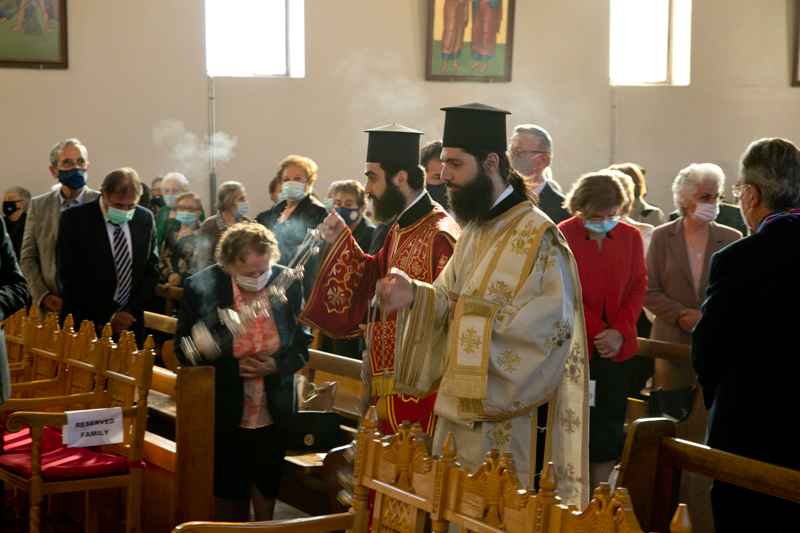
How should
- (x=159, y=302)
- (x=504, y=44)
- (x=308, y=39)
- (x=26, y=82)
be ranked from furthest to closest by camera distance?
(x=504, y=44)
(x=308, y=39)
(x=26, y=82)
(x=159, y=302)

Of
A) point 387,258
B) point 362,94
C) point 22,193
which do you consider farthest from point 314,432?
point 362,94

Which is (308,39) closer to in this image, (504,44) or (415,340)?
(504,44)

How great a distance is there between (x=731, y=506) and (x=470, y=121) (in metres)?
1.48

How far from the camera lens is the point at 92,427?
3.31 m

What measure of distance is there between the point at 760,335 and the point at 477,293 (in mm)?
878

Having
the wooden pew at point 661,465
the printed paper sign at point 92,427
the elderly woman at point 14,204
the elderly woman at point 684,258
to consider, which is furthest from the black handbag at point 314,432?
the elderly woman at point 14,204

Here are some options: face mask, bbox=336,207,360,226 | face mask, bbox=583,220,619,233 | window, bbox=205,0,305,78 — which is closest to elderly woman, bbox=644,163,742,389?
face mask, bbox=583,220,619,233

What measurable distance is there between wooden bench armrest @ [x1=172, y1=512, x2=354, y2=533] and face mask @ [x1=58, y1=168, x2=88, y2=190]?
394 cm

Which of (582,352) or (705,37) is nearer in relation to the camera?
(582,352)

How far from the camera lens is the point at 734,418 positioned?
2598 mm

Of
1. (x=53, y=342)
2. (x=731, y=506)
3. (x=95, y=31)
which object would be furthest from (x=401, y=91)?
(x=731, y=506)

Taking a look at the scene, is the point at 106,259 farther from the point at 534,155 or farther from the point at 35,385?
the point at 534,155

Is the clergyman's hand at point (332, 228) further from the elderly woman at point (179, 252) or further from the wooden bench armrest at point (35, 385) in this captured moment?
the elderly woman at point (179, 252)

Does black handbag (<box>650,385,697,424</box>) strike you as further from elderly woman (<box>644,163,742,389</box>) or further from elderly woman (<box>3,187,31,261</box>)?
elderly woman (<box>3,187,31,261</box>)
